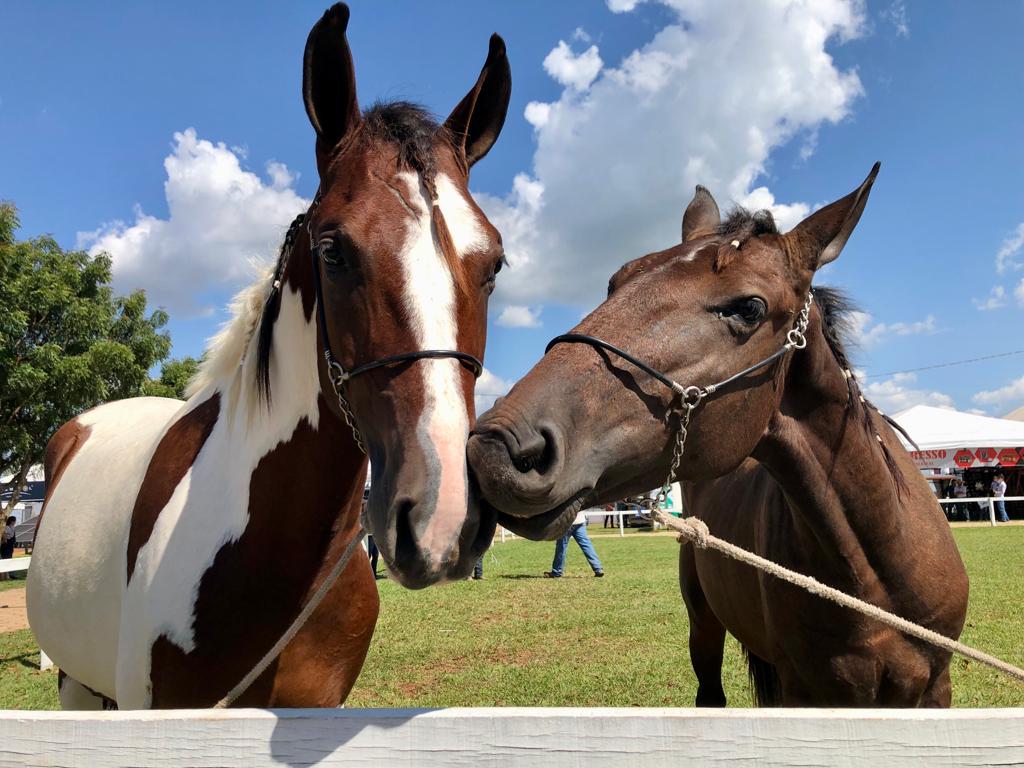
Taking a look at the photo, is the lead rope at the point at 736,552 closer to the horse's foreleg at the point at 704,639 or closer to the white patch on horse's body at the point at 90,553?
the white patch on horse's body at the point at 90,553

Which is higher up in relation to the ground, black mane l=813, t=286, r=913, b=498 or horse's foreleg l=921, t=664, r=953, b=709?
black mane l=813, t=286, r=913, b=498

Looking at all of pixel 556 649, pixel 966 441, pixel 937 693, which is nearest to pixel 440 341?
pixel 937 693

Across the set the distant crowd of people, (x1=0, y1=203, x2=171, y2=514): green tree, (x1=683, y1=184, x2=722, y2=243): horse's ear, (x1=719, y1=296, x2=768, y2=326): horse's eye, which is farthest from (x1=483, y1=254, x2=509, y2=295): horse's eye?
the distant crowd of people

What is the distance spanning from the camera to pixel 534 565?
16.4 meters

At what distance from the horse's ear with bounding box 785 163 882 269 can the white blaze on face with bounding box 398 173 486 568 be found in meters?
1.19

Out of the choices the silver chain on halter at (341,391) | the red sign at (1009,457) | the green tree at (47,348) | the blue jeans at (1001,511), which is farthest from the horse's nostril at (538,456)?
the red sign at (1009,457)

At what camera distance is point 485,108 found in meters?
2.45

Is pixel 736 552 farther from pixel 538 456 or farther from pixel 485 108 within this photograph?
pixel 485 108

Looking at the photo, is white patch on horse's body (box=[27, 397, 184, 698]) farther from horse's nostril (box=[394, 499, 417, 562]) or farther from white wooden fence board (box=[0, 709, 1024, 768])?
horse's nostril (box=[394, 499, 417, 562])

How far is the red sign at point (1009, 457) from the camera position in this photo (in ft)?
80.2

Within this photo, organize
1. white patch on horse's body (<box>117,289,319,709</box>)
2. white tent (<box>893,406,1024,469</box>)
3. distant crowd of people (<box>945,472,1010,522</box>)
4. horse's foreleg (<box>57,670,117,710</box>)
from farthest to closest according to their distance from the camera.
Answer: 1. distant crowd of people (<box>945,472,1010,522</box>)
2. white tent (<box>893,406,1024,469</box>)
3. horse's foreleg (<box>57,670,117,710</box>)
4. white patch on horse's body (<box>117,289,319,709</box>)

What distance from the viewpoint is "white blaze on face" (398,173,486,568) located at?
148 cm

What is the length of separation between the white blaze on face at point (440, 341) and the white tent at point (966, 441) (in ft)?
82.5

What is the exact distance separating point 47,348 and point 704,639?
17501 mm
